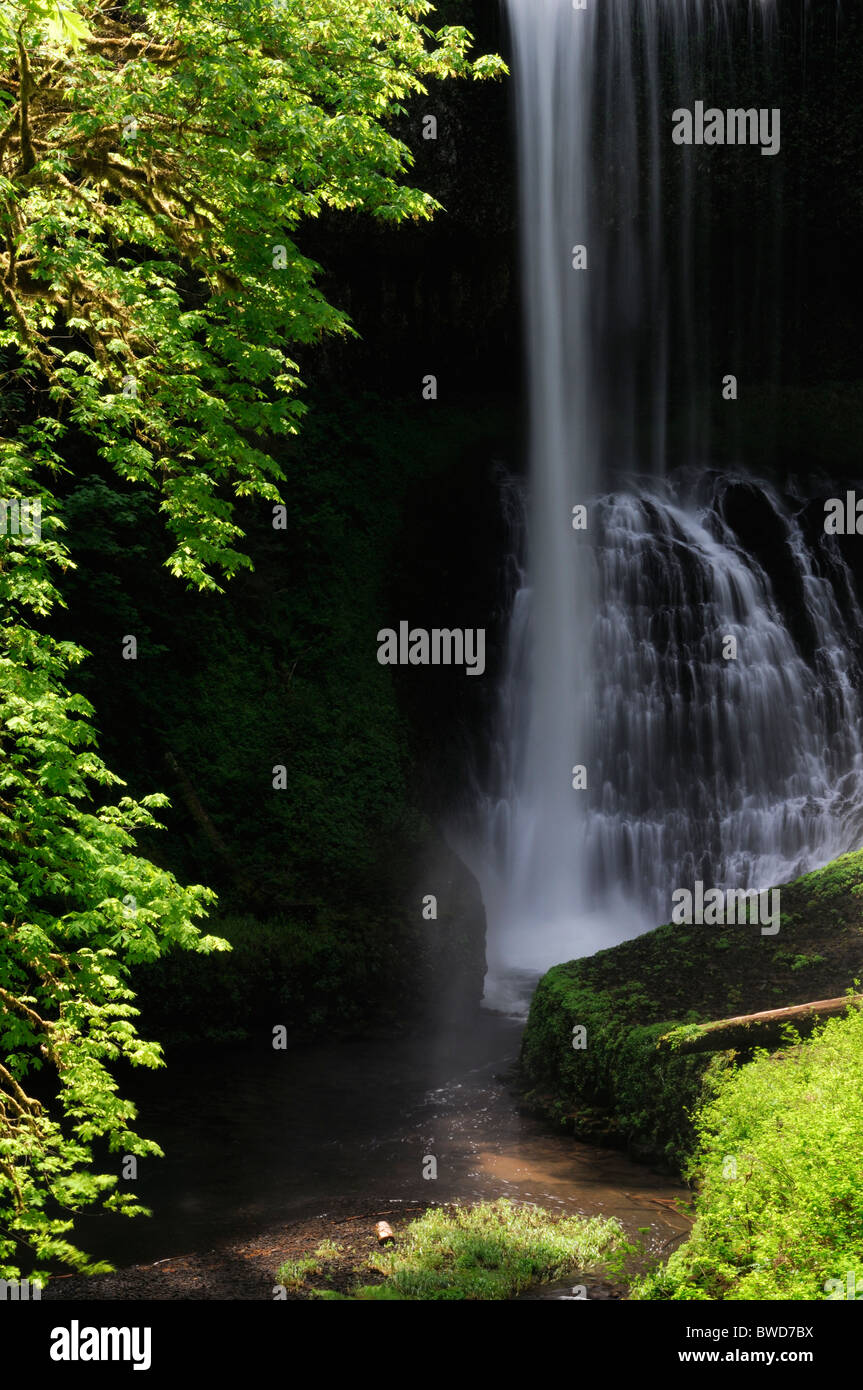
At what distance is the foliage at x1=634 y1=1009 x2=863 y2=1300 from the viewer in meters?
5.43

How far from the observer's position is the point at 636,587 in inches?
854

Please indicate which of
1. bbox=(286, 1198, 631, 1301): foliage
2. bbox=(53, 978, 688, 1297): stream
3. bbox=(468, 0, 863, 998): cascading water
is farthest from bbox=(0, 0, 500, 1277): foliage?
bbox=(468, 0, 863, 998): cascading water

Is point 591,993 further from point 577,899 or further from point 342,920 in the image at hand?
point 577,899

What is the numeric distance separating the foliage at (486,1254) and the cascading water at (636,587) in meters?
10.0

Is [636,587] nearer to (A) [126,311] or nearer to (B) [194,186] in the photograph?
(B) [194,186]

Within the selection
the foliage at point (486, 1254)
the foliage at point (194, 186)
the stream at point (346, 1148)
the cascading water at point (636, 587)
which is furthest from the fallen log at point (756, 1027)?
the cascading water at point (636, 587)

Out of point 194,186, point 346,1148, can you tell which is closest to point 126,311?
point 194,186

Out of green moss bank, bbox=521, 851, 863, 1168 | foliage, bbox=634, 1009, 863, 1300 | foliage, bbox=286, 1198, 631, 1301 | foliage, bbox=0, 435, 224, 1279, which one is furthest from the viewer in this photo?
green moss bank, bbox=521, 851, 863, 1168

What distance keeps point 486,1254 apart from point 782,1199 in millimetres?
2619

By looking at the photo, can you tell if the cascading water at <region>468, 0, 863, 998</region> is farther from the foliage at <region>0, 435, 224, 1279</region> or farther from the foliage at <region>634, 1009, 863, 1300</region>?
the foliage at <region>0, 435, 224, 1279</region>

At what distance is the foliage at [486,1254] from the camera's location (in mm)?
7322

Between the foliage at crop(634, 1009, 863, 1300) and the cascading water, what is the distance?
35.9ft

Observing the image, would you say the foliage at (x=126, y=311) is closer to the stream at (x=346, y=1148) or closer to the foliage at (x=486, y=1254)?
the stream at (x=346, y=1148)
